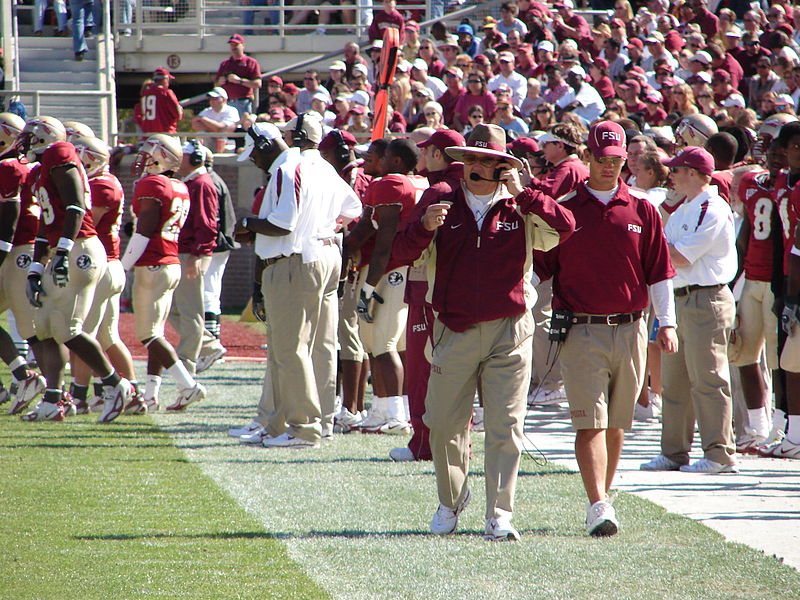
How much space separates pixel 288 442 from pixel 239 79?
1355 cm

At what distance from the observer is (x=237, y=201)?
19844 millimetres

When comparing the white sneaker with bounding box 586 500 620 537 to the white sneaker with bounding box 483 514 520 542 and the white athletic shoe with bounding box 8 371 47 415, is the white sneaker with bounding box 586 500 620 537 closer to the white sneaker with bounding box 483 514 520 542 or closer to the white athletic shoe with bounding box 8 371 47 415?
the white sneaker with bounding box 483 514 520 542

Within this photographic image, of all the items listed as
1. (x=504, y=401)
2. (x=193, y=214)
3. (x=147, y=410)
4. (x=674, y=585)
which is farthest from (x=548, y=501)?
(x=193, y=214)

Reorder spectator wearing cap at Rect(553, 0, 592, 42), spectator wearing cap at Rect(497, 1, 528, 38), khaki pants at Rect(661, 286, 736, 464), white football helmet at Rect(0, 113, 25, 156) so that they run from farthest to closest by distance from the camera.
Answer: spectator wearing cap at Rect(497, 1, 528, 38) → spectator wearing cap at Rect(553, 0, 592, 42) → white football helmet at Rect(0, 113, 25, 156) → khaki pants at Rect(661, 286, 736, 464)

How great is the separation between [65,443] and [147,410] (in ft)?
5.15

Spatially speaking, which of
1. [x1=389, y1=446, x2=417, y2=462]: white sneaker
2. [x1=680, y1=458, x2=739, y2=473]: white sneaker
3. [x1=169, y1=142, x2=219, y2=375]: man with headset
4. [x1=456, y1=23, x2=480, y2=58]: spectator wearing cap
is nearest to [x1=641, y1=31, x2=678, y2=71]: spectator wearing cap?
[x1=456, y1=23, x2=480, y2=58]: spectator wearing cap

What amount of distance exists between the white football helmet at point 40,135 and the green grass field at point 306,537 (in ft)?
8.07

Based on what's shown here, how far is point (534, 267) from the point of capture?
19.7 ft

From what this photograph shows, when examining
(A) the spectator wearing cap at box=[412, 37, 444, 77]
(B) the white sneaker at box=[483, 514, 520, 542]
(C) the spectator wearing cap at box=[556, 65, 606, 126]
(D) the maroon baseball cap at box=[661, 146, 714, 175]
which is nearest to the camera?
(B) the white sneaker at box=[483, 514, 520, 542]

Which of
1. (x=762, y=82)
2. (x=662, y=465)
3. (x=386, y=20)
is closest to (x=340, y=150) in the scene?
(x=662, y=465)

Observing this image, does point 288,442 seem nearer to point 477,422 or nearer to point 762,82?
point 477,422

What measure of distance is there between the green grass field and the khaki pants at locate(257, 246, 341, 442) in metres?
0.26

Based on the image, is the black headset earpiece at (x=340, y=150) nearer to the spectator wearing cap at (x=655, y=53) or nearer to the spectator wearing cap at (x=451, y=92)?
the spectator wearing cap at (x=451, y=92)

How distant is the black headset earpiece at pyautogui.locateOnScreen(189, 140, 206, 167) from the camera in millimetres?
10898
